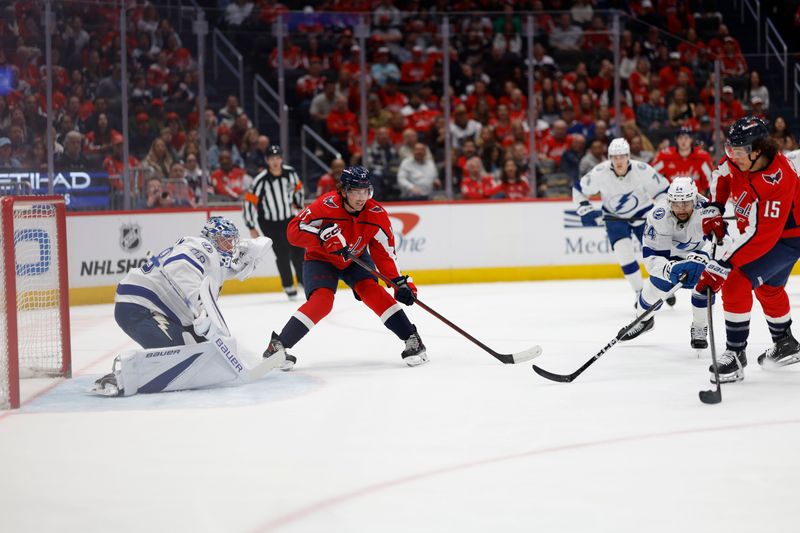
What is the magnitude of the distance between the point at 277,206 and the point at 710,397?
16.6 feet

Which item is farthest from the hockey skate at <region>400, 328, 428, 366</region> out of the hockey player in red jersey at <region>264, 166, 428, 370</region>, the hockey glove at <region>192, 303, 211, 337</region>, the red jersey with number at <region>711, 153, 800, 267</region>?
the red jersey with number at <region>711, 153, 800, 267</region>

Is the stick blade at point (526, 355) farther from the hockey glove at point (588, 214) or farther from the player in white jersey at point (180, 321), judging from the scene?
the hockey glove at point (588, 214)

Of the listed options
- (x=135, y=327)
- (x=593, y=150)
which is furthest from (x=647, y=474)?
(x=593, y=150)

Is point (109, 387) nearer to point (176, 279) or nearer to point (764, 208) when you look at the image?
point (176, 279)

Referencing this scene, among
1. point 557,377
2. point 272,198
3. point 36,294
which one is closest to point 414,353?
point 557,377

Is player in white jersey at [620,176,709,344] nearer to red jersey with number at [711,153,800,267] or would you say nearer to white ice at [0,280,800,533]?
white ice at [0,280,800,533]

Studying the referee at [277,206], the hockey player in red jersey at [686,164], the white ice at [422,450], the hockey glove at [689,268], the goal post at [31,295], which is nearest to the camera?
the white ice at [422,450]

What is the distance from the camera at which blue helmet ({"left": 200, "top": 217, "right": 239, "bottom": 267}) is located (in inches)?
173

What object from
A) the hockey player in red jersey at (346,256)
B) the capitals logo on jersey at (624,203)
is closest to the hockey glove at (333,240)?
the hockey player in red jersey at (346,256)

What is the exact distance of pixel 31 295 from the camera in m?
5.34

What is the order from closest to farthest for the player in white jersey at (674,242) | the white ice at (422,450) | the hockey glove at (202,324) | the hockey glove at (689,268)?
the white ice at (422,450) < the hockey glove at (202,324) < the hockey glove at (689,268) < the player in white jersey at (674,242)

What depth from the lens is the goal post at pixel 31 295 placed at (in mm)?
4023

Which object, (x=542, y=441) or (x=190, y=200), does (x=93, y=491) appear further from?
(x=190, y=200)

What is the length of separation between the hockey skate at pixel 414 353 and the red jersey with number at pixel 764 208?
1530mm
